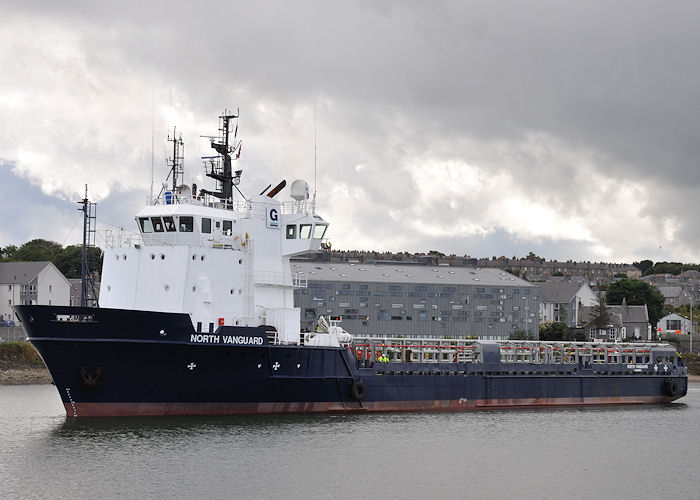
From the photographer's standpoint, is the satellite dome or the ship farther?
the satellite dome

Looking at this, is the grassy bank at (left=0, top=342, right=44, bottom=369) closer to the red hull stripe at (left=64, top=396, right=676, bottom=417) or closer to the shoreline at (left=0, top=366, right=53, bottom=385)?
the shoreline at (left=0, top=366, right=53, bottom=385)

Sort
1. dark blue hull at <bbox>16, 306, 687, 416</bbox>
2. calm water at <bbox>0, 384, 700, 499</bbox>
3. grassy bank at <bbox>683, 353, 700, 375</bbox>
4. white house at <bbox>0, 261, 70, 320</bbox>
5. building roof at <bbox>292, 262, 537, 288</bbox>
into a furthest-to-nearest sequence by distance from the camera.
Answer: white house at <bbox>0, 261, 70, 320</bbox>
grassy bank at <bbox>683, 353, 700, 375</bbox>
building roof at <bbox>292, 262, 537, 288</bbox>
dark blue hull at <bbox>16, 306, 687, 416</bbox>
calm water at <bbox>0, 384, 700, 499</bbox>

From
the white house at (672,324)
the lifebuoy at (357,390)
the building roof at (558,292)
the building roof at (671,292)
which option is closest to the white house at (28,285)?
the lifebuoy at (357,390)

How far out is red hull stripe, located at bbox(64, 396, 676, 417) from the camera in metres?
30.8

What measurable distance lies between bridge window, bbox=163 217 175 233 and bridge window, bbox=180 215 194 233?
0.33m

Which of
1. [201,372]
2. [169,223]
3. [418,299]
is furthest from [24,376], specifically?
[418,299]

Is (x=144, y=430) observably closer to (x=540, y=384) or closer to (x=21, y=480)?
(x=21, y=480)

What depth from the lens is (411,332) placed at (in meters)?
80.4

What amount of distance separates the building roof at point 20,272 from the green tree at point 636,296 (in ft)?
225

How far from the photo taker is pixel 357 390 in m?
34.8

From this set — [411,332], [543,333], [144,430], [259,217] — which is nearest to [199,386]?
[144,430]

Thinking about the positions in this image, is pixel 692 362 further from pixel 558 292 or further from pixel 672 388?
pixel 672 388

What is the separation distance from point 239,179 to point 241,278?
15.4ft

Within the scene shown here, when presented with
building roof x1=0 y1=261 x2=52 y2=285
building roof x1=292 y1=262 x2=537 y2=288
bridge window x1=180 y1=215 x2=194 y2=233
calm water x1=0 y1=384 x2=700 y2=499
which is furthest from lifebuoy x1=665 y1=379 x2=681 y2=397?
building roof x1=0 y1=261 x2=52 y2=285
